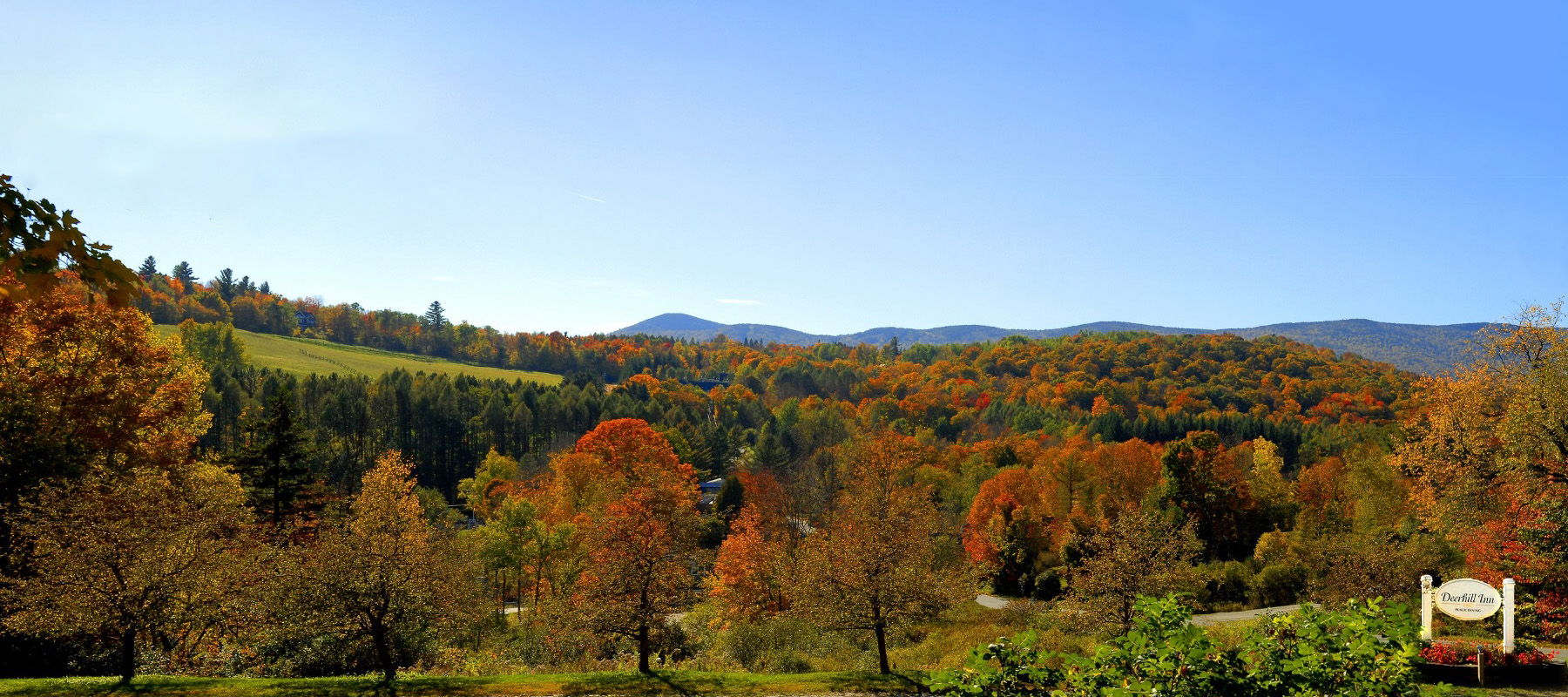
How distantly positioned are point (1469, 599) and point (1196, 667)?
57.9 ft

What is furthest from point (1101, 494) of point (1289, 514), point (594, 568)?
point (594, 568)

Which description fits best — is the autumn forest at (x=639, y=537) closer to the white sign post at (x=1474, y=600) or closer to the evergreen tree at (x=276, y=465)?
the evergreen tree at (x=276, y=465)

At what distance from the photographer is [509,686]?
1884 cm

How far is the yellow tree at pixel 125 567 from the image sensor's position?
1697cm

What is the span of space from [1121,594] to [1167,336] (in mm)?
149927

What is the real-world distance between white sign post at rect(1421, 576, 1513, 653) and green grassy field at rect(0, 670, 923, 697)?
1240 cm

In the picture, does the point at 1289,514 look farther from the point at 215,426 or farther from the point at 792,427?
the point at 215,426

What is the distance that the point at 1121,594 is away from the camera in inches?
899

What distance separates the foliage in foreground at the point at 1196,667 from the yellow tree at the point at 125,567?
60.1 feet

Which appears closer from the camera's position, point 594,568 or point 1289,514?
point 594,568

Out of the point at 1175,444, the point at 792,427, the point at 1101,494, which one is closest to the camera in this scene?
the point at 1175,444

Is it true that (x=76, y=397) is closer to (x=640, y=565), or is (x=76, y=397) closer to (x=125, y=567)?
(x=125, y=567)

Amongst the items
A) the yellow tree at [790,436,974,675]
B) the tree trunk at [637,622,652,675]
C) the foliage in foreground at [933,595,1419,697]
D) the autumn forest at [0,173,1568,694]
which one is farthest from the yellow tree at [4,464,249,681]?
the foliage in foreground at [933,595,1419,697]

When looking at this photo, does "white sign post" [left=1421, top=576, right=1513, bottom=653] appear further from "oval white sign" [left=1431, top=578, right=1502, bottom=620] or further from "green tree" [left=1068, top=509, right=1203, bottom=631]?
"green tree" [left=1068, top=509, right=1203, bottom=631]
